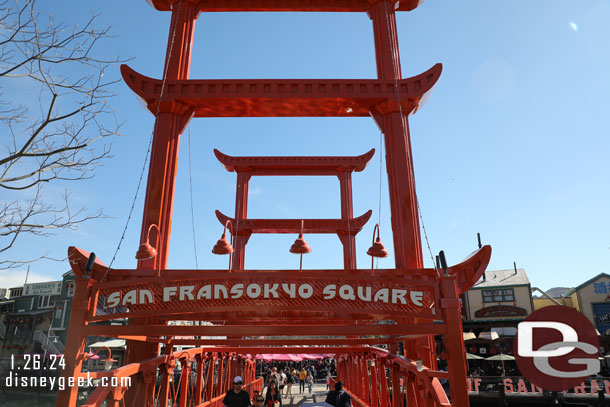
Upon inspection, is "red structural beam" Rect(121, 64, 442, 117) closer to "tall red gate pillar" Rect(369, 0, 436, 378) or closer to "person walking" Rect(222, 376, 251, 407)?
"tall red gate pillar" Rect(369, 0, 436, 378)

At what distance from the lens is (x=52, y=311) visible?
47281mm

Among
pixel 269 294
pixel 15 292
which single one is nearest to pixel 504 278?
pixel 269 294

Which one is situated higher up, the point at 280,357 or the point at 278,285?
the point at 278,285

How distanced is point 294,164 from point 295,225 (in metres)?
3.42

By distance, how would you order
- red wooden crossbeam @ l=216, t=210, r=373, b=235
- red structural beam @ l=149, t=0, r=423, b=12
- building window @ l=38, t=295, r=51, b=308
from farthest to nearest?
building window @ l=38, t=295, r=51, b=308 < red wooden crossbeam @ l=216, t=210, r=373, b=235 < red structural beam @ l=149, t=0, r=423, b=12

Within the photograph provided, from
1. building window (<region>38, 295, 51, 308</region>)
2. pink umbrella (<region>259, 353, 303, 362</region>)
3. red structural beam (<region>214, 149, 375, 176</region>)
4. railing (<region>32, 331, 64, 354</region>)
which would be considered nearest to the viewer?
red structural beam (<region>214, 149, 375, 176</region>)

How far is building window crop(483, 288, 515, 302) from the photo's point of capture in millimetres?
38531

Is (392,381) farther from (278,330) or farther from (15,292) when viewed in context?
(15,292)

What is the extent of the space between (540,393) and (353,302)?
20046mm

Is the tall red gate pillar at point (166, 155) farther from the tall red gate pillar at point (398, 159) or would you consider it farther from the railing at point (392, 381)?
the tall red gate pillar at point (398, 159)

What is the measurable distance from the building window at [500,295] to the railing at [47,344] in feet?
143

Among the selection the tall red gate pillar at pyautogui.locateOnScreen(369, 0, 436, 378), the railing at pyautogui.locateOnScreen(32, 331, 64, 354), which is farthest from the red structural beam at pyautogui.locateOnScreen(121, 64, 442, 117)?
the railing at pyautogui.locateOnScreen(32, 331, 64, 354)

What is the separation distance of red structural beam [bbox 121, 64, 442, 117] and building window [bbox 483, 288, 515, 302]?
106 ft

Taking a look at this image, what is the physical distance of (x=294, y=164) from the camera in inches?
867
